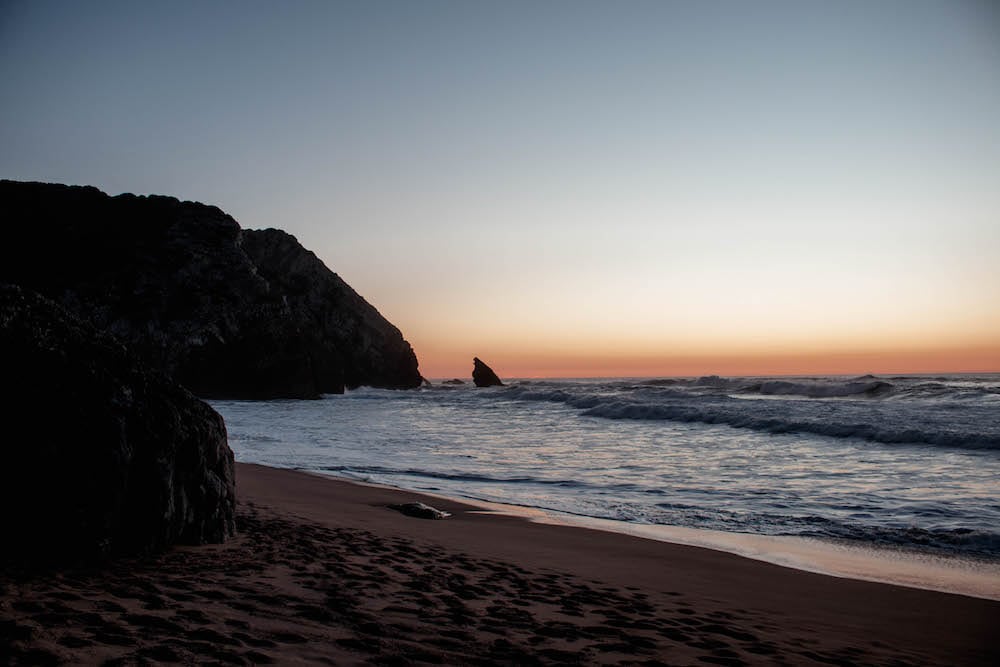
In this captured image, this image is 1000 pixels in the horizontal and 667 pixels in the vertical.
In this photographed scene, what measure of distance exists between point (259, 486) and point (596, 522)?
5.18m

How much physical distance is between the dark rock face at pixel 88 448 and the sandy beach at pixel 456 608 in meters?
0.28

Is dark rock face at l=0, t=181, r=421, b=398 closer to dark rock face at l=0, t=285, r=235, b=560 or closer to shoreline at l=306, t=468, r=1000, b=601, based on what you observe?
dark rock face at l=0, t=285, r=235, b=560

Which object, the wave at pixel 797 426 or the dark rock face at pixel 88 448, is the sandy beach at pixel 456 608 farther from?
the wave at pixel 797 426


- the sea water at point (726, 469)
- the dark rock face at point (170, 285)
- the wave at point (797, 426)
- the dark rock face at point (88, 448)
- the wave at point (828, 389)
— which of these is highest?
the dark rock face at point (170, 285)

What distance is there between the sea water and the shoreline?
0.17 ft

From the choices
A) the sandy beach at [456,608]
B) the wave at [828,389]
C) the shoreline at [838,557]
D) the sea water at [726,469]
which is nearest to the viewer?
the sandy beach at [456,608]

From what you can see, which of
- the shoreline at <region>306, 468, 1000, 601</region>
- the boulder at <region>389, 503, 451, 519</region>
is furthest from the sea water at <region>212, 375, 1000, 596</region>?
the boulder at <region>389, 503, 451, 519</region>

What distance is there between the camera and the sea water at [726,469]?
7.58m

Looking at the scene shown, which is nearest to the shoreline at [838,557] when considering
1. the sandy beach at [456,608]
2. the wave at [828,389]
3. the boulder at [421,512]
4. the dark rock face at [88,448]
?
the sandy beach at [456,608]

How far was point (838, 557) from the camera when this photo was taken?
653 cm

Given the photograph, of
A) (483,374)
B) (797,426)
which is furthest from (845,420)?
(483,374)

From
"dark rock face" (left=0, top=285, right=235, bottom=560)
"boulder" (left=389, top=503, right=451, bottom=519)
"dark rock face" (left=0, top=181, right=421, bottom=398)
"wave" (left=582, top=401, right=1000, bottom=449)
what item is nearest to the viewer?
A: "dark rock face" (left=0, top=285, right=235, bottom=560)

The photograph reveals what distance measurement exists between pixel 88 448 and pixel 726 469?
1134 centimetres

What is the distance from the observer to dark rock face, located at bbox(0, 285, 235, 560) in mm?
3729
